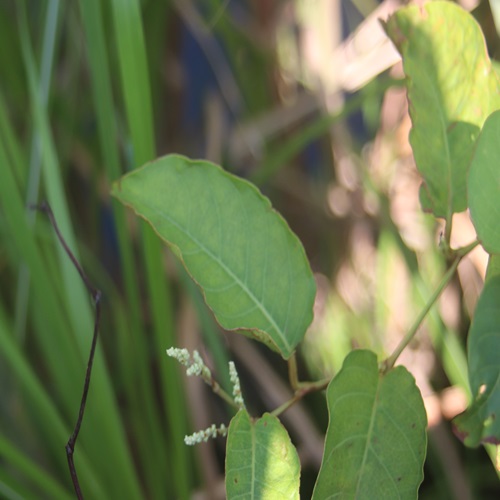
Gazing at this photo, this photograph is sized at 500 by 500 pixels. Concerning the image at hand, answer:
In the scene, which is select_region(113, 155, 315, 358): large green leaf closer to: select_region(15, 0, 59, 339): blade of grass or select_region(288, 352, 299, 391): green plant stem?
select_region(288, 352, 299, 391): green plant stem

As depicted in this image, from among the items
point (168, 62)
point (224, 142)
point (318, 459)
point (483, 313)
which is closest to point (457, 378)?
point (318, 459)

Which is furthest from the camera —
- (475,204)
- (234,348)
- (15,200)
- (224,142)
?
(224,142)

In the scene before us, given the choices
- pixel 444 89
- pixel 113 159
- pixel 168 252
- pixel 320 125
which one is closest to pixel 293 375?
pixel 444 89

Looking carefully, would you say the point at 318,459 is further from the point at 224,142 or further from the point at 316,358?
the point at 224,142

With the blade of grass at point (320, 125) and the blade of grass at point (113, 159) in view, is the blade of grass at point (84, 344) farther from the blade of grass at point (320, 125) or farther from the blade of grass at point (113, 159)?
the blade of grass at point (320, 125)

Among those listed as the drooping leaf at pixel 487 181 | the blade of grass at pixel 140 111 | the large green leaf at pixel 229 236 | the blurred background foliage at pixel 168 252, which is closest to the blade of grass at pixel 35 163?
the blurred background foliage at pixel 168 252

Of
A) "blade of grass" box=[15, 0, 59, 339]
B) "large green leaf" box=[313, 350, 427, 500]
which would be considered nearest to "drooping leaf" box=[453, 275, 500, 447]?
"large green leaf" box=[313, 350, 427, 500]
